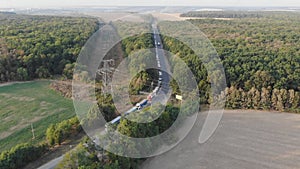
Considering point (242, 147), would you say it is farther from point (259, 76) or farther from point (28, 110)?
point (28, 110)

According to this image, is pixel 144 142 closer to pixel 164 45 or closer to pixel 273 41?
pixel 164 45

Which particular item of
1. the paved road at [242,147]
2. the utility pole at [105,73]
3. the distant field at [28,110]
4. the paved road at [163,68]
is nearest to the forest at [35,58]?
the distant field at [28,110]

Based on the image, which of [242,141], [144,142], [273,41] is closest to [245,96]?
[242,141]

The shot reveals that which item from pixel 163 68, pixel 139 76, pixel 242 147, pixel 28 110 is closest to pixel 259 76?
pixel 163 68

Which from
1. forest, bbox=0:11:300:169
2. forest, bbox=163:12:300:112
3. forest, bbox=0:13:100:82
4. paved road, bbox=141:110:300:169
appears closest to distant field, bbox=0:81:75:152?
forest, bbox=0:13:100:82

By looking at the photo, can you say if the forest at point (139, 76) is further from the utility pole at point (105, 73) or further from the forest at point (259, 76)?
the utility pole at point (105, 73)

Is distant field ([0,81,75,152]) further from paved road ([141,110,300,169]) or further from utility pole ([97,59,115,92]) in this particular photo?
paved road ([141,110,300,169])
